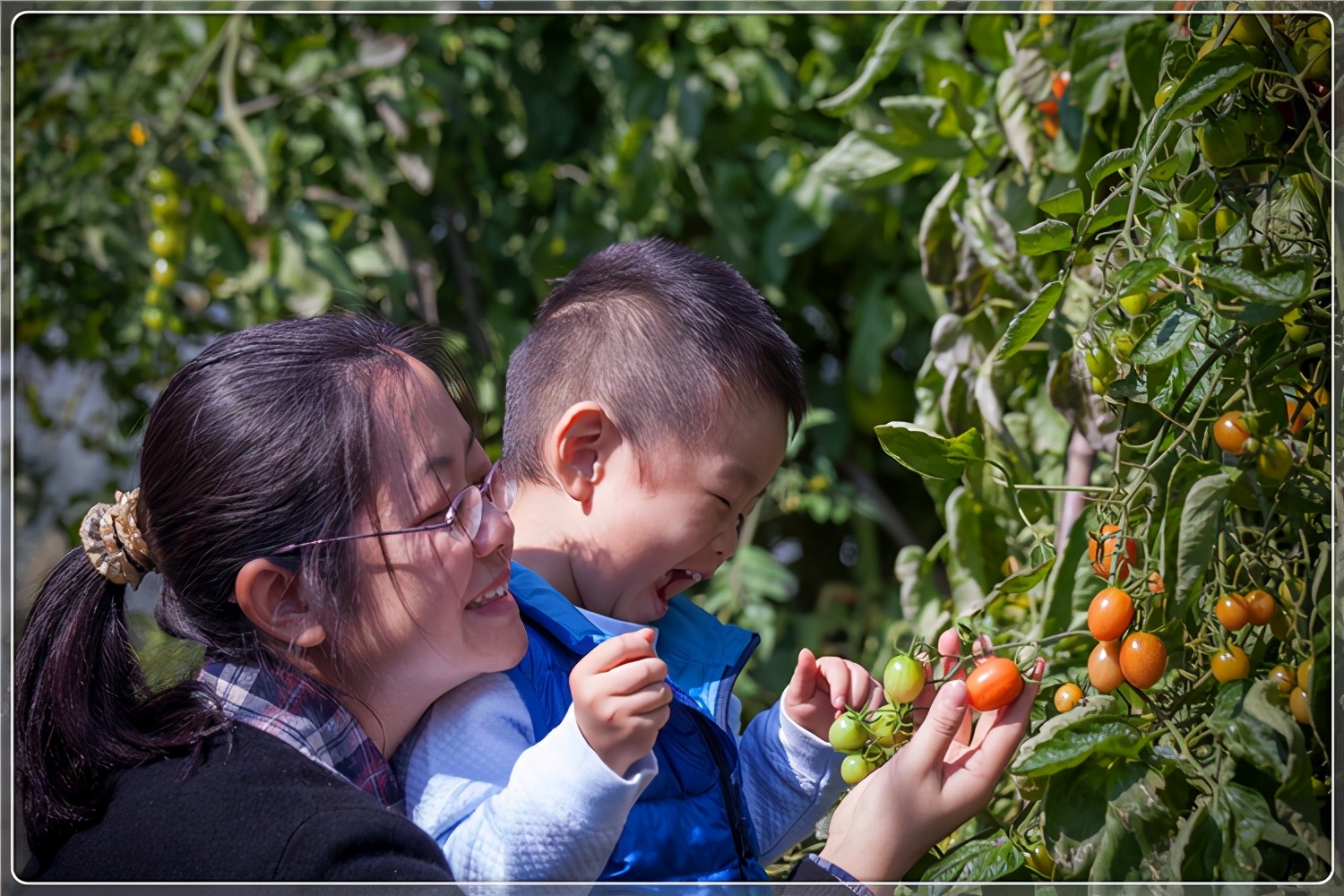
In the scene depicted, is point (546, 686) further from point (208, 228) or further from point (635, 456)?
point (208, 228)

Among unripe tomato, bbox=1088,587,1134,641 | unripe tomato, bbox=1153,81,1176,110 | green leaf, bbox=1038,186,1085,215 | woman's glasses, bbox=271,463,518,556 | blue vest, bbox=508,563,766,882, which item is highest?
unripe tomato, bbox=1153,81,1176,110

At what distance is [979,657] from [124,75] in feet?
5.64

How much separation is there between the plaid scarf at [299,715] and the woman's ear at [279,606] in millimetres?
27

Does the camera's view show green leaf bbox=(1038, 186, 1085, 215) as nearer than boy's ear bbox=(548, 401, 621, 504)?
Yes

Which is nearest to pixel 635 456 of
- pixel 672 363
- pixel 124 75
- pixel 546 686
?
pixel 672 363

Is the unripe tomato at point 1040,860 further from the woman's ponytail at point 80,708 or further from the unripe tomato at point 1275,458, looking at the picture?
the woman's ponytail at point 80,708

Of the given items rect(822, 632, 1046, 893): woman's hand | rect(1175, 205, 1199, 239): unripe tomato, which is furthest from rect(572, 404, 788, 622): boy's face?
rect(1175, 205, 1199, 239): unripe tomato

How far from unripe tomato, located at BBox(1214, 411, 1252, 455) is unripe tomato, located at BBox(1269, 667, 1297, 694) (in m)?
0.12

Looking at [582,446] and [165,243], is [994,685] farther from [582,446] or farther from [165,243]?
[165,243]

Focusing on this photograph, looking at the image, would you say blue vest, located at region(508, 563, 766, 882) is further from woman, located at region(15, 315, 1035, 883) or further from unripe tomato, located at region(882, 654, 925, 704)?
unripe tomato, located at region(882, 654, 925, 704)

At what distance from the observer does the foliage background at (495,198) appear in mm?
1729

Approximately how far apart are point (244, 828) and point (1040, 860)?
46 cm

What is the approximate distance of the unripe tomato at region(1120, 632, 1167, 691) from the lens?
0.65m

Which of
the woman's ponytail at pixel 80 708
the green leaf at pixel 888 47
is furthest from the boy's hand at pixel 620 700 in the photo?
the green leaf at pixel 888 47
